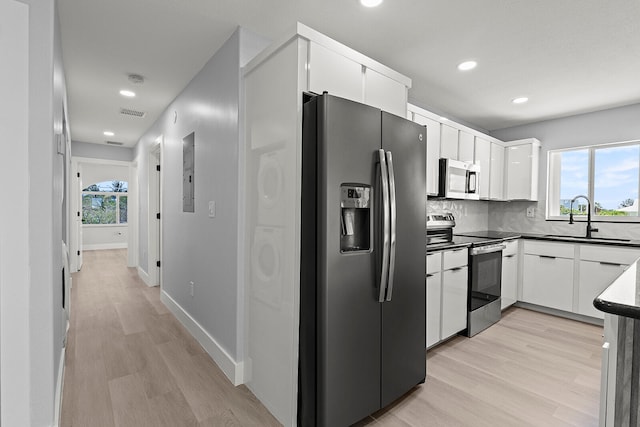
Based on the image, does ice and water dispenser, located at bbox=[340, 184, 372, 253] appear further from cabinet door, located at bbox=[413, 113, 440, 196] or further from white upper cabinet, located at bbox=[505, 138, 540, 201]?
white upper cabinet, located at bbox=[505, 138, 540, 201]

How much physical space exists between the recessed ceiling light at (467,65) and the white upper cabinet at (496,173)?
1662mm

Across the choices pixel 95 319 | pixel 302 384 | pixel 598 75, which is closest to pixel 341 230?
pixel 302 384

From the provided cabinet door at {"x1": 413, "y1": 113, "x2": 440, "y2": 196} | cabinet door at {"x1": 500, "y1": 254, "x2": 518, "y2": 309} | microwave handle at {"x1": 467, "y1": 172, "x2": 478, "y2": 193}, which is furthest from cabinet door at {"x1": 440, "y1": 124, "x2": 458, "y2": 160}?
cabinet door at {"x1": 500, "y1": 254, "x2": 518, "y2": 309}

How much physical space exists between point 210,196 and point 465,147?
9.40ft

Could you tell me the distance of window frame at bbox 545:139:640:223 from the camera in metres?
3.68

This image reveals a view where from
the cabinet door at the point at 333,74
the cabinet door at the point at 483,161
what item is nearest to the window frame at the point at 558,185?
the cabinet door at the point at 483,161

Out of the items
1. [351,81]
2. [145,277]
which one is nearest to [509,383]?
[351,81]

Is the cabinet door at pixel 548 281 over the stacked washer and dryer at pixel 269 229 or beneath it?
beneath

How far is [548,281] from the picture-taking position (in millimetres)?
3730

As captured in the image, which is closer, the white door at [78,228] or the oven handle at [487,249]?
the oven handle at [487,249]

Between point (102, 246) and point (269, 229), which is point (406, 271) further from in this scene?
point (102, 246)

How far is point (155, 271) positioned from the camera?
4812mm

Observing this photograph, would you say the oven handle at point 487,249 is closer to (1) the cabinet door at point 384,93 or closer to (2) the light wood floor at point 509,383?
(2) the light wood floor at point 509,383

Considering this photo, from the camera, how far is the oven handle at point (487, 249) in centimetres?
303
